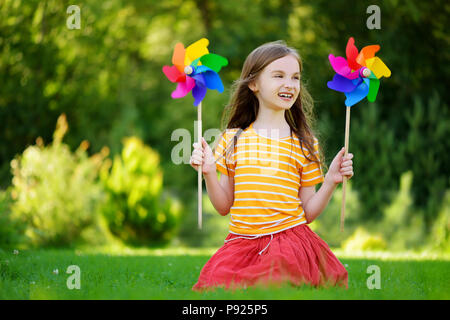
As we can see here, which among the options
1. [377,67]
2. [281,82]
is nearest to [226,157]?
[281,82]

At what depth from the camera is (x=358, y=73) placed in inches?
145

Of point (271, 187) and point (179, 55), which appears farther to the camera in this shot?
point (179, 55)

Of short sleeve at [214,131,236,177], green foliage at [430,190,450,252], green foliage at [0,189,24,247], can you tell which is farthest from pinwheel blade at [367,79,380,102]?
green foliage at [430,190,450,252]

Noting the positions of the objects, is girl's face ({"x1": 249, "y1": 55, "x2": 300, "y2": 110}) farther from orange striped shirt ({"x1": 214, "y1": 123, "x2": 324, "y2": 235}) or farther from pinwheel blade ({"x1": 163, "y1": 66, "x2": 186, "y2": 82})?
pinwheel blade ({"x1": 163, "y1": 66, "x2": 186, "y2": 82})

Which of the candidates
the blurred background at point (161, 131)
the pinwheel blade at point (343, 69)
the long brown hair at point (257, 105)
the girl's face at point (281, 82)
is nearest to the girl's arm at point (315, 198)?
the long brown hair at point (257, 105)

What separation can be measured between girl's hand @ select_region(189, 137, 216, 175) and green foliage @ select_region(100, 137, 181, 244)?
17.2ft

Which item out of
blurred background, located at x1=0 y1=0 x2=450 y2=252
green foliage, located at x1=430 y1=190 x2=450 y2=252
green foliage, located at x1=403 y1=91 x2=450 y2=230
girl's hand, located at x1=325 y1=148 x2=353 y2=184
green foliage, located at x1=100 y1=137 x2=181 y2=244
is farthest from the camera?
green foliage, located at x1=403 y1=91 x2=450 y2=230

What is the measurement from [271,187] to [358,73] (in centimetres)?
102

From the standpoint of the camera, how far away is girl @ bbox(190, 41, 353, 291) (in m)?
3.38

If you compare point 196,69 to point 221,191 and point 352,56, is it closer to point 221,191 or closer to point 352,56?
point 221,191

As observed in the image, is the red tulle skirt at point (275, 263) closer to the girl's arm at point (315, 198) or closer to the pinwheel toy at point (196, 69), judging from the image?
the girl's arm at point (315, 198)

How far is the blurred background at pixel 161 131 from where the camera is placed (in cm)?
819

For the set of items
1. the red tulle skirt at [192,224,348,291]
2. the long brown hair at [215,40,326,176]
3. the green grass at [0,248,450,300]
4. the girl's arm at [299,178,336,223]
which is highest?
the long brown hair at [215,40,326,176]

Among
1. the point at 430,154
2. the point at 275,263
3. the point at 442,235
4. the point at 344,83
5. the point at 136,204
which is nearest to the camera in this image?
the point at 275,263
